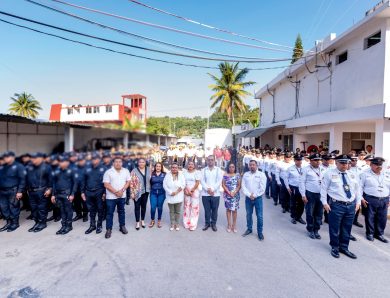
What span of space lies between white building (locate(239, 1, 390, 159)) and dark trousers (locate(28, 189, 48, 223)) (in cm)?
905

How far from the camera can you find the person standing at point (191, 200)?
17.4ft

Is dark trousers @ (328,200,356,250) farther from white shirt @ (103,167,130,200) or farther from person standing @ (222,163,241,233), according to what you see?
white shirt @ (103,167,130,200)

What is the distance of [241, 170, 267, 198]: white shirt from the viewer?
4.90 metres

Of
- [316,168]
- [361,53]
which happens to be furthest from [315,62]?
[316,168]

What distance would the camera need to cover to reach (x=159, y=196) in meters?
5.37

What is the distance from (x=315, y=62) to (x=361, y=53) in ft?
11.2

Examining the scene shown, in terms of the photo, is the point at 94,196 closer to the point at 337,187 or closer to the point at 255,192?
the point at 255,192

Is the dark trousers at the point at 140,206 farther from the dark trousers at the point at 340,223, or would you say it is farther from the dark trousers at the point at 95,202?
the dark trousers at the point at 340,223

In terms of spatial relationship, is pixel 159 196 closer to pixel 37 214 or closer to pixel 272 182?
pixel 37 214

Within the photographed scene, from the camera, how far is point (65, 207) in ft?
16.2

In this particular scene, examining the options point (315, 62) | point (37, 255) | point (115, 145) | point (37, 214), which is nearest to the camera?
point (115, 145)

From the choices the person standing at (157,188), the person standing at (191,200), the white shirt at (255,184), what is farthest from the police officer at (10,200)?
the white shirt at (255,184)

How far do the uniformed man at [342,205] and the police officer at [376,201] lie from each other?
0.88m

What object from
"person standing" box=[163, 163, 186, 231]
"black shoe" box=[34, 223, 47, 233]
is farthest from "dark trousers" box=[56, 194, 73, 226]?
"person standing" box=[163, 163, 186, 231]
